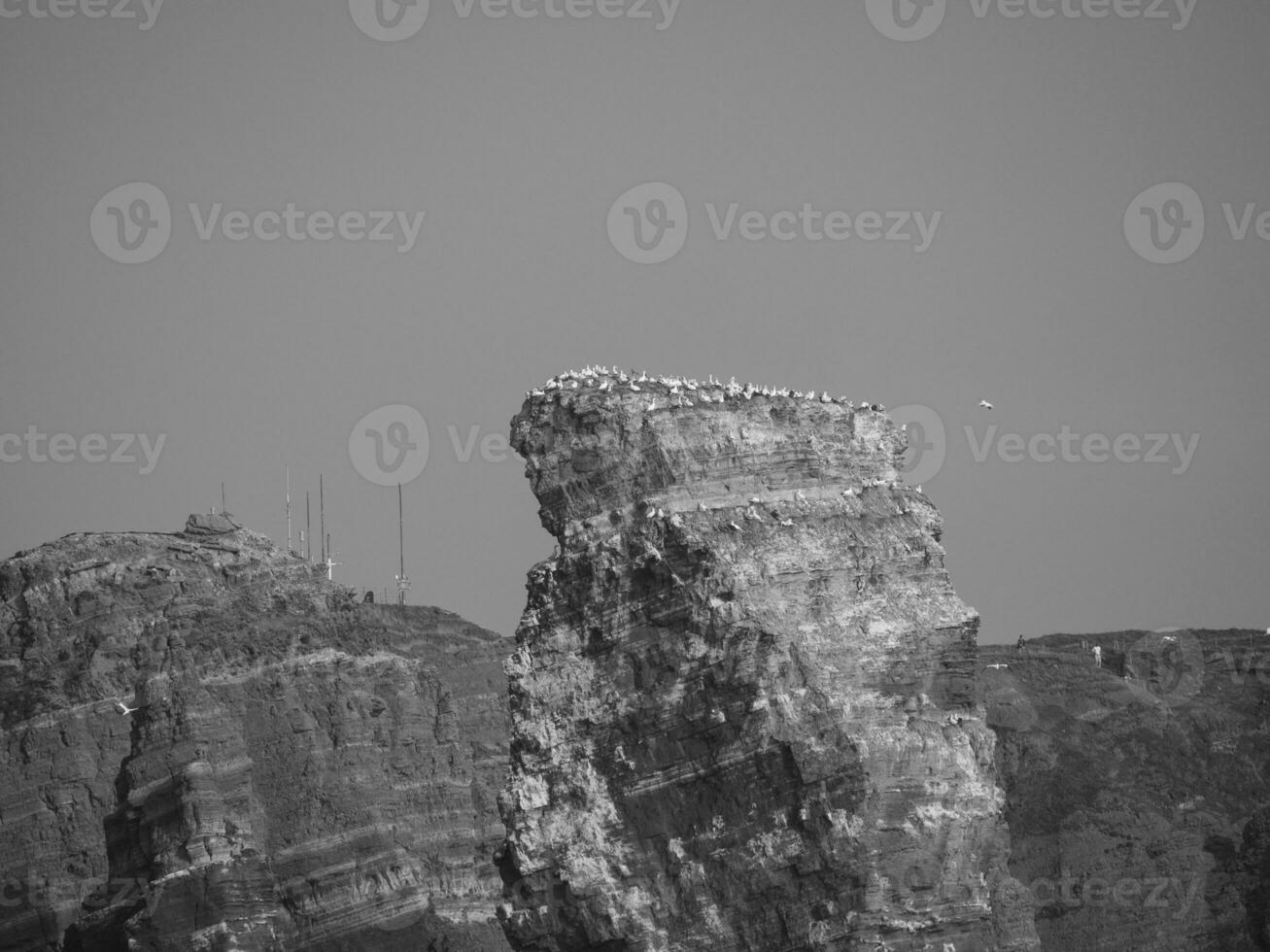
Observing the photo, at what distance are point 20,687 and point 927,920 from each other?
159ft

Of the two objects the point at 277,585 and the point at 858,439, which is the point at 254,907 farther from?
the point at 858,439

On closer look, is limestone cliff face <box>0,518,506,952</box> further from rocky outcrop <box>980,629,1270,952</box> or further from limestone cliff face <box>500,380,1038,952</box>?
limestone cliff face <box>500,380,1038,952</box>

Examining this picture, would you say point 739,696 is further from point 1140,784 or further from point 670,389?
point 1140,784

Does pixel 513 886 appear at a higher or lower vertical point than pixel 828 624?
lower

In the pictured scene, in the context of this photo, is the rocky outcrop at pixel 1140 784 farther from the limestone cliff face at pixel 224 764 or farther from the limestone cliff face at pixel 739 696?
the limestone cliff face at pixel 739 696

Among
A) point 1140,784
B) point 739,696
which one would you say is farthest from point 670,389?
point 1140,784

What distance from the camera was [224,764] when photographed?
10644 cm

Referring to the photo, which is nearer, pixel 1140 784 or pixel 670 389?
pixel 670 389

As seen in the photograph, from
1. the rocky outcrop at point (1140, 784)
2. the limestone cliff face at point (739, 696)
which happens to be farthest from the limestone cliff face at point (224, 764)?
the limestone cliff face at point (739, 696)

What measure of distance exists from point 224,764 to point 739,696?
109 feet

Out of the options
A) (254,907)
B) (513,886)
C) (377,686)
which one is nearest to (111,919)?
(254,907)

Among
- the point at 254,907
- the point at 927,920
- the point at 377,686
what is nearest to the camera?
the point at 927,920

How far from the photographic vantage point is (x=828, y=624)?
77.9 m

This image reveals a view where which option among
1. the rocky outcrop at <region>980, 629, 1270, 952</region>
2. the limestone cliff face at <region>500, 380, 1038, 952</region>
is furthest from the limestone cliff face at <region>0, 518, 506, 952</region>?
the limestone cliff face at <region>500, 380, 1038, 952</region>
